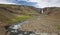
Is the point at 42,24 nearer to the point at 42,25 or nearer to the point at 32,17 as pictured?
the point at 42,25

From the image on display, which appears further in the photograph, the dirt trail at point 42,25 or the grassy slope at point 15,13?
the grassy slope at point 15,13

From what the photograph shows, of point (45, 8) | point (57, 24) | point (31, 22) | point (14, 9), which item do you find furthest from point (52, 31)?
point (14, 9)

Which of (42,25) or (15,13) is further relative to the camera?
(15,13)

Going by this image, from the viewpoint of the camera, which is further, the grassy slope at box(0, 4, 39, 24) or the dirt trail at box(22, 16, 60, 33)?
the grassy slope at box(0, 4, 39, 24)

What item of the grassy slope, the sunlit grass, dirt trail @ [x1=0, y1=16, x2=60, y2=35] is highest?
the grassy slope

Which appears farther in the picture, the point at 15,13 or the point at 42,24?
the point at 15,13

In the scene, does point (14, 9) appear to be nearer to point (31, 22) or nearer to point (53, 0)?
point (31, 22)

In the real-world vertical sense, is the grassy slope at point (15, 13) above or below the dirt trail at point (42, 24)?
above

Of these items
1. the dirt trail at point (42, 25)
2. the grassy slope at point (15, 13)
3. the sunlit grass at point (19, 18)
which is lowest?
the dirt trail at point (42, 25)

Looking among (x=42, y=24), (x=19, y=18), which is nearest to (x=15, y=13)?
(x=19, y=18)

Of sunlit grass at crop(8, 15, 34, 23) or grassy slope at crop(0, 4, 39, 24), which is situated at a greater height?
Answer: grassy slope at crop(0, 4, 39, 24)

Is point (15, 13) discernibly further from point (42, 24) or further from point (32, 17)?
point (42, 24)

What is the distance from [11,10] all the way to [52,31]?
0.45 metres

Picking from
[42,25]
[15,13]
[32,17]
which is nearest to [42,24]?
[42,25]
